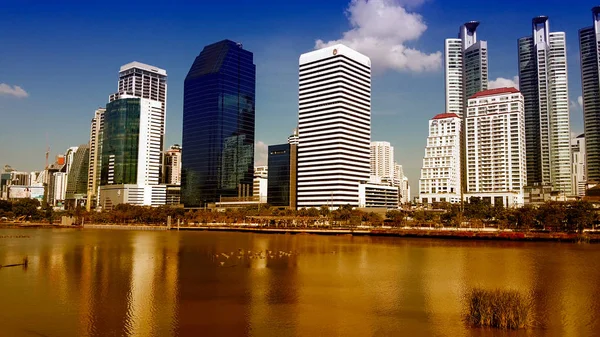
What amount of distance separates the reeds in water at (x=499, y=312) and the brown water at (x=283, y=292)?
4.17 feet

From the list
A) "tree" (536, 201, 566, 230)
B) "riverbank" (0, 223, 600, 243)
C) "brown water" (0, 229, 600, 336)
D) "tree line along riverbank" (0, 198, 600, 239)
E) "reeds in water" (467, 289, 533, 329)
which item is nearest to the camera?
"reeds in water" (467, 289, 533, 329)

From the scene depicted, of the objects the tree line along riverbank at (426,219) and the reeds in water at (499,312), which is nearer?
the reeds in water at (499,312)

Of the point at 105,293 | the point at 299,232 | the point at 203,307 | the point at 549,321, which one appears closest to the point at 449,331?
the point at 549,321

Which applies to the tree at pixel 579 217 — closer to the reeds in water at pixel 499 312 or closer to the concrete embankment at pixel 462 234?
the concrete embankment at pixel 462 234

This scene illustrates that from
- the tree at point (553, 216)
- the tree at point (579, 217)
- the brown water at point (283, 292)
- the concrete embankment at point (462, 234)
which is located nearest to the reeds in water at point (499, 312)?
the brown water at point (283, 292)

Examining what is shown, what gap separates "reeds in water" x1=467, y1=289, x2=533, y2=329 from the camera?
36.0 metres

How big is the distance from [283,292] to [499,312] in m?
21.3

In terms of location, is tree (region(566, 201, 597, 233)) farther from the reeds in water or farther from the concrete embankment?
the reeds in water

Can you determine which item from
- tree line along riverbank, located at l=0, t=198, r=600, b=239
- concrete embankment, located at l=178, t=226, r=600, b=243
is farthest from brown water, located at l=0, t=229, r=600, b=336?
tree line along riverbank, located at l=0, t=198, r=600, b=239

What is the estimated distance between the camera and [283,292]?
49625mm

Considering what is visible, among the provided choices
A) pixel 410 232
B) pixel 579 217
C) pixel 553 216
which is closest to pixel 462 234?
pixel 410 232

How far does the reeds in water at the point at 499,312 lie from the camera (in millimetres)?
35950

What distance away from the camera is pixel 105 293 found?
48594mm

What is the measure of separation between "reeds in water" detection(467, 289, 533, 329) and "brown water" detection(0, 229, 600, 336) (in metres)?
1.27
